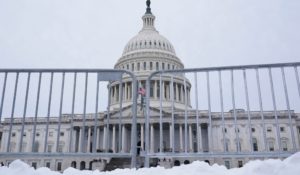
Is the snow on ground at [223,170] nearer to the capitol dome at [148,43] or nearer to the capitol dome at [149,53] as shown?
the capitol dome at [149,53]

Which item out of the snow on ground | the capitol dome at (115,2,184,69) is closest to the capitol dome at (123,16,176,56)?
the capitol dome at (115,2,184,69)

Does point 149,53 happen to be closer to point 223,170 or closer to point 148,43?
point 148,43

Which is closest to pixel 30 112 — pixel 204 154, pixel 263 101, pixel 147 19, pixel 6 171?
pixel 6 171

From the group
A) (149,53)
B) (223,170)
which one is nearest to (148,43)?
(149,53)

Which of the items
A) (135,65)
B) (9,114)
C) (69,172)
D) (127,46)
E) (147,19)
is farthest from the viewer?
(147,19)

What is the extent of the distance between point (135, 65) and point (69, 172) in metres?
57.6

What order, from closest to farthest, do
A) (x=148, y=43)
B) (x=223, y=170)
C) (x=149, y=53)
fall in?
(x=223, y=170) → (x=149, y=53) → (x=148, y=43)

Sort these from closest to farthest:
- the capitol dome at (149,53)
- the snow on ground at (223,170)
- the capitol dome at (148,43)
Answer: the snow on ground at (223,170), the capitol dome at (149,53), the capitol dome at (148,43)

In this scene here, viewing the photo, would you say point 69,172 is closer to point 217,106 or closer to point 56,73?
point 56,73

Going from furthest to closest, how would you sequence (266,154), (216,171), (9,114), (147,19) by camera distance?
(147,19)
(9,114)
(266,154)
(216,171)

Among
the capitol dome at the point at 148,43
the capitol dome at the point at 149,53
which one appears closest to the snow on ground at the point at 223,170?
the capitol dome at the point at 149,53

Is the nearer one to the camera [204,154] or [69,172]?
[69,172]

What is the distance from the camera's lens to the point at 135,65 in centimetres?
6134

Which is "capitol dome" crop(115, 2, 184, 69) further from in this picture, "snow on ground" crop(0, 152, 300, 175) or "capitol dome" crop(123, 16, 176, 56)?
"snow on ground" crop(0, 152, 300, 175)
